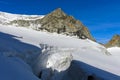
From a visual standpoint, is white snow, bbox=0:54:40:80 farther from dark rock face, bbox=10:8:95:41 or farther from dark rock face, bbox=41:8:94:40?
dark rock face, bbox=41:8:94:40

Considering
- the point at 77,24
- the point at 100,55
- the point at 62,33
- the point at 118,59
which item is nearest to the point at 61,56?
the point at 100,55

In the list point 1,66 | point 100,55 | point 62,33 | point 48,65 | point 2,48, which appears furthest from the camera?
point 62,33

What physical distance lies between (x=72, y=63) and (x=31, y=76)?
7.51 meters

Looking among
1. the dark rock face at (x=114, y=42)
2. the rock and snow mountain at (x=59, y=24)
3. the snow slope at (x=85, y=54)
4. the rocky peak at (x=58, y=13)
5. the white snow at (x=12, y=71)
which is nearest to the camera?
the white snow at (x=12, y=71)

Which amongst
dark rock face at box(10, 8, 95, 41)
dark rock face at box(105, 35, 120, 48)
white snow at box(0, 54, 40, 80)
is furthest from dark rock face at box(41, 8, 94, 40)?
white snow at box(0, 54, 40, 80)

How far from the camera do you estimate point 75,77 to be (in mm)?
18266

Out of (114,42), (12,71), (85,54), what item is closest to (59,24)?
(114,42)

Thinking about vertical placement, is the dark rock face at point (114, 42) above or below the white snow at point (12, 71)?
below

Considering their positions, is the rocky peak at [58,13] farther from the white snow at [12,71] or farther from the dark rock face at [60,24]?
the white snow at [12,71]

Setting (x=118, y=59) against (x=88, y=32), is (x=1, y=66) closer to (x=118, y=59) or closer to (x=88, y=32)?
(x=118, y=59)

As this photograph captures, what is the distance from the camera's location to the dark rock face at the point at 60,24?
3241 cm

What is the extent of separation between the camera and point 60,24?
34.4 meters

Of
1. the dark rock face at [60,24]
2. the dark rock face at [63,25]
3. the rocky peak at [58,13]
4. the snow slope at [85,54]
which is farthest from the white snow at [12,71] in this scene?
the rocky peak at [58,13]

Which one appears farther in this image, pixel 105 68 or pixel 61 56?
pixel 105 68
